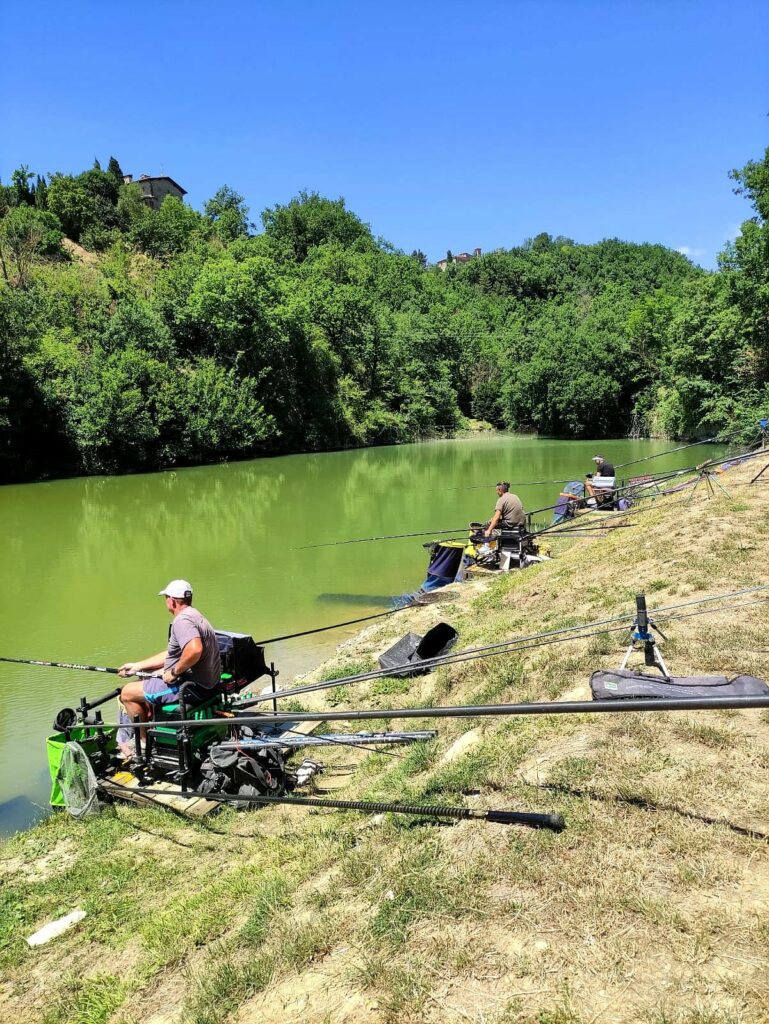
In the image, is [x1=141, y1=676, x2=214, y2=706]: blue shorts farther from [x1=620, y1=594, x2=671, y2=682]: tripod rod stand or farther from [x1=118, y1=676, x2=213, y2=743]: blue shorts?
[x1=620, y1=594, x2=671, y2=682]: tripod rod stand

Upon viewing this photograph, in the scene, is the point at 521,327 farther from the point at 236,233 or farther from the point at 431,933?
the point at 431,933

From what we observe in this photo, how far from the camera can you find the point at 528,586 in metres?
8.65

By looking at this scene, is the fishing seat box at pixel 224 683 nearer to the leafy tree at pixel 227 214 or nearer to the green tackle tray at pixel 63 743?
the green tackle tray at pixel 63 743

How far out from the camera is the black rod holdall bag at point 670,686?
3.90 meters

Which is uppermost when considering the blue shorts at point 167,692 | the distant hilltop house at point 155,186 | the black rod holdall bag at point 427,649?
the distant hilltop house at point 155,186

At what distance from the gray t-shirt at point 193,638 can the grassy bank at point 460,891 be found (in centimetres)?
93

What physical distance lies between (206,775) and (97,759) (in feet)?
3.82

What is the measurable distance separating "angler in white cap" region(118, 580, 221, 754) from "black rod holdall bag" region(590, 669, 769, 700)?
2.61 meters

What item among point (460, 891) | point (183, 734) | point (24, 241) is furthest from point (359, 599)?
point (24, 241)

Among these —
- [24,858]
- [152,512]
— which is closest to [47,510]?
[152,512]

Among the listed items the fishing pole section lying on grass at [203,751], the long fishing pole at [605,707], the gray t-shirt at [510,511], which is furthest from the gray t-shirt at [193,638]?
the gray t-shirt at [510,511]

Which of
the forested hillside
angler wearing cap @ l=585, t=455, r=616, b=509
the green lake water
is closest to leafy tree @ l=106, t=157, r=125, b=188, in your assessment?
the forested hillside

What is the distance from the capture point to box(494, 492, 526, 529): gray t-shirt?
34.8 feet

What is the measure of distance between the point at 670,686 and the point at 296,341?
151ft
